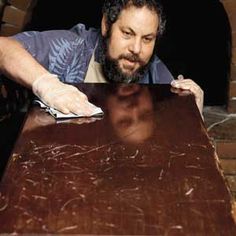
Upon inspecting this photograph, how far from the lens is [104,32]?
1528mm

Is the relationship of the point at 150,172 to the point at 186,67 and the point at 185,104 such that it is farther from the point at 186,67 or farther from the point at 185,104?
the point at 186,67

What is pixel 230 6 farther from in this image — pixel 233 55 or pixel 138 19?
pixel 138 19

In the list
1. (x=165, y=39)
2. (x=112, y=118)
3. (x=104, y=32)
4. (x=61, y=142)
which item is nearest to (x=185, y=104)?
(x=112, y=118)

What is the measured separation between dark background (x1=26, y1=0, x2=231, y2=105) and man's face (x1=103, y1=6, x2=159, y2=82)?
936 millimetres

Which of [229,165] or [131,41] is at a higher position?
[131,41]

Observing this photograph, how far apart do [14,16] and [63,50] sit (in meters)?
0.57

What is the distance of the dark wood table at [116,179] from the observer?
23.4 inches

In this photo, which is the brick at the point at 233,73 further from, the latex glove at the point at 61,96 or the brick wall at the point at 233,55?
the latex glove at the point at 61,96

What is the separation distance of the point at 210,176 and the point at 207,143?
0.46ft

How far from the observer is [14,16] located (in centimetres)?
189

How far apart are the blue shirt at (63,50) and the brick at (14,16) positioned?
1.53ft

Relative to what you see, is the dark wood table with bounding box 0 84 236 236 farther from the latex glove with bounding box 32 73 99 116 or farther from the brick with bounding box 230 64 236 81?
the brick with bounding box 230 64 236 81

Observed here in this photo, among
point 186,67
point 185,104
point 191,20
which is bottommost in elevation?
point 186,67

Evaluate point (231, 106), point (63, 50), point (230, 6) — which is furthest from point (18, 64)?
point (231, 106)
